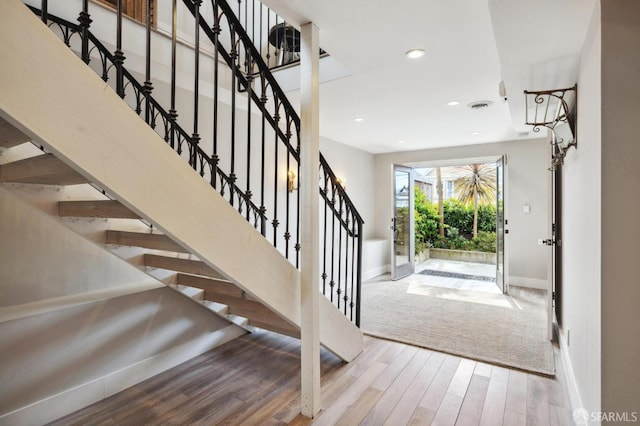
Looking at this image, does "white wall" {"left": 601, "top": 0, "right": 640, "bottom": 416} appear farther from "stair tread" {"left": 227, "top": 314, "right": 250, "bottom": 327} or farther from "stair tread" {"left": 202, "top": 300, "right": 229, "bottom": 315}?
"stair tread" {"left": 227, "top": 314, "right": 250, "bottom": 327}

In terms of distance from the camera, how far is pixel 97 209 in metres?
1.75

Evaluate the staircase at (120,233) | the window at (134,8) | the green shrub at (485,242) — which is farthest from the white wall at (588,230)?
the green shrub at (485,242)

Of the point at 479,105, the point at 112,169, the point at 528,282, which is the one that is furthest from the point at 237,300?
the point at 528,282

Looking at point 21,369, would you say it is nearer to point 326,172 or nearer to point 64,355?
point 64,355

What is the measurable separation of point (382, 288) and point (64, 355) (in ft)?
14.0

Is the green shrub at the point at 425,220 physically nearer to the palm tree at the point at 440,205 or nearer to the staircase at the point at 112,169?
the palm tree at the point at 440,205

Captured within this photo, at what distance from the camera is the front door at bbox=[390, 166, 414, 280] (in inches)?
243

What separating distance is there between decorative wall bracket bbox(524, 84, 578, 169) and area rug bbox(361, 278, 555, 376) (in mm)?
1744

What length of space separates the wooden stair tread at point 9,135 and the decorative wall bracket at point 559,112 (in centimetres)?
298

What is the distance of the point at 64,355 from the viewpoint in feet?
6.95

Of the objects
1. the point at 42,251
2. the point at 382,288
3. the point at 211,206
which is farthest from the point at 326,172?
the point at 382,288

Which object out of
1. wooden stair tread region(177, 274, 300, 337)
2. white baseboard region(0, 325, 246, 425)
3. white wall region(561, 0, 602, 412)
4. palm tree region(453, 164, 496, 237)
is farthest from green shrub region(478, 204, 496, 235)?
white baseboard region(0, 325, 246, 425)

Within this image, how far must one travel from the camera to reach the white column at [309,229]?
2.10 meters

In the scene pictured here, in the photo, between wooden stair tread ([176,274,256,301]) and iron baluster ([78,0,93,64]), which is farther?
wooden stair tread ([176,274,256,301])
